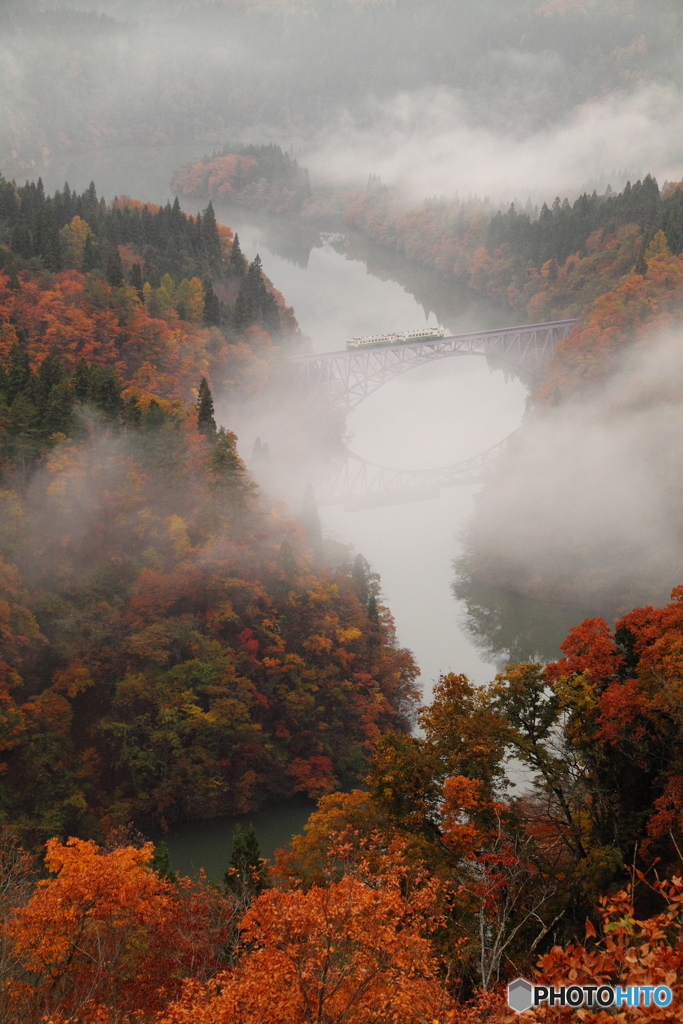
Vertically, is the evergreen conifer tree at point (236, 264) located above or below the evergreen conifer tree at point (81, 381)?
Answer: above

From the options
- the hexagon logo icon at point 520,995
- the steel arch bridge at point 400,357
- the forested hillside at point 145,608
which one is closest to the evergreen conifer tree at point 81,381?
the forested hillside at point 145,608

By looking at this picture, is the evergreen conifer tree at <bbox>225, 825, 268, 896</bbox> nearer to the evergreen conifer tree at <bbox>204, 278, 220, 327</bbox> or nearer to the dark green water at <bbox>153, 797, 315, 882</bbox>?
the dark green water at <bbox>153, 797, 315, 882</bbox>

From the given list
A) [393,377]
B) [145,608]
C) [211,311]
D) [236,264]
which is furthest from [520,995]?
[236,264]

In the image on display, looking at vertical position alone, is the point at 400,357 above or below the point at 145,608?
above

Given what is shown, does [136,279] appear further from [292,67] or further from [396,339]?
[292,67]

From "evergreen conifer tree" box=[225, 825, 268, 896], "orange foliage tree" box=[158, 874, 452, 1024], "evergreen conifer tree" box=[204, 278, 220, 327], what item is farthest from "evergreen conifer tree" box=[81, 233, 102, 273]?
"orange foliage tree" box=[158, 874, 452, 1024]

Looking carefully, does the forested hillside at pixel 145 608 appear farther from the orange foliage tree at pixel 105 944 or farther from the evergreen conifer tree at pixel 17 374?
the orange foliage tree at pixel 105 944
